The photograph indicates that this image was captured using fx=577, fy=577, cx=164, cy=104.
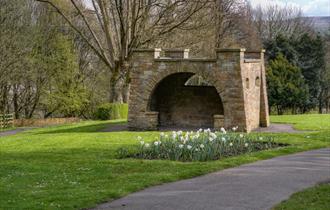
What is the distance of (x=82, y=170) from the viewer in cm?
1227

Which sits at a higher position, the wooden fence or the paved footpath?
the wooden fence

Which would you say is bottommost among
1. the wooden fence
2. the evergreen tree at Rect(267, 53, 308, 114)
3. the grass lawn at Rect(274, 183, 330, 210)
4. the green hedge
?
the grass lawn at Rect(274, 183, 330, 210)

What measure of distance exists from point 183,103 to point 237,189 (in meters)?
16.1

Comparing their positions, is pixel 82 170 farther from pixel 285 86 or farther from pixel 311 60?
pixel 311 60

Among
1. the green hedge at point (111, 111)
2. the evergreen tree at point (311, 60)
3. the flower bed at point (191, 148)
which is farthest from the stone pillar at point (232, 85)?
the evergreen tree at point (311, 60)

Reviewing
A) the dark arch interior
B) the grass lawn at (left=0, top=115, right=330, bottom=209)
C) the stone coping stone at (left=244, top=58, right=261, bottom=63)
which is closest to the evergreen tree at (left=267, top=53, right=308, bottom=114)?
the dark arch interior

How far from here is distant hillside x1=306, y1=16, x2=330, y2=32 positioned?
6169cm

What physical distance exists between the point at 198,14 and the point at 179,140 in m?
21.1

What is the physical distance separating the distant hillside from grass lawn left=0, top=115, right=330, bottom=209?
146 feet

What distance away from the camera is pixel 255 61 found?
943 inches

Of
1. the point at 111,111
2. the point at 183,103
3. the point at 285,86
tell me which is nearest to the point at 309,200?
the point at 183,103

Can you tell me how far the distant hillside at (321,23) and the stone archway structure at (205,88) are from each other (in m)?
38.9

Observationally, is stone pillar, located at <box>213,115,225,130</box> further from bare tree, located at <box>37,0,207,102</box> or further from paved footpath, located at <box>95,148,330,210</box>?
bare tree, located at <box>37,0,207,102</box>

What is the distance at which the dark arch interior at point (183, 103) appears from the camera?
984 inches
